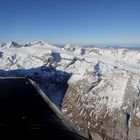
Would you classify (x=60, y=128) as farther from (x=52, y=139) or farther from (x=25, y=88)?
(x=25, y=88)

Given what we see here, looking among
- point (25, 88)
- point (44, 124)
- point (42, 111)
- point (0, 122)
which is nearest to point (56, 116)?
point (42, 111)

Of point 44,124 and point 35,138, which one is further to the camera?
point 44,124

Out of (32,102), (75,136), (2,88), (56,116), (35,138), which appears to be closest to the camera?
(35,138)

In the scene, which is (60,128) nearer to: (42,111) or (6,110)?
(42,111)

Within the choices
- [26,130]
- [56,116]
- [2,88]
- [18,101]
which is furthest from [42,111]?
[2,88]

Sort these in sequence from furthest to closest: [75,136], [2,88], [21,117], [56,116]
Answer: [2,88], [56,116], [21,117], [75,136]

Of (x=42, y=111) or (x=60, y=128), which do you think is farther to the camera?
(x=42, y=111)
